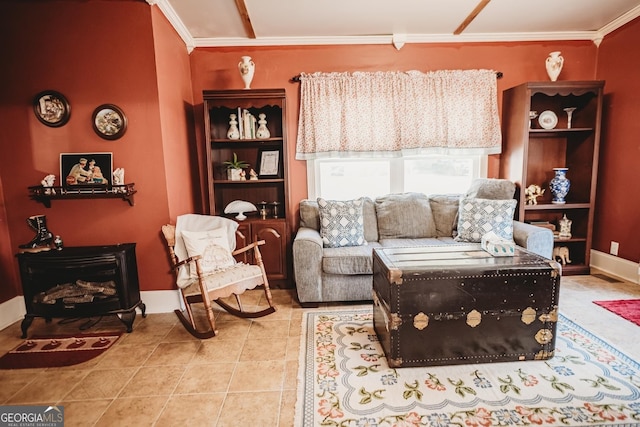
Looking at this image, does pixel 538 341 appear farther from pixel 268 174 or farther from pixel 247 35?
pixel 247 35

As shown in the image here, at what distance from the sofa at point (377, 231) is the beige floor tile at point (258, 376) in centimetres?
85

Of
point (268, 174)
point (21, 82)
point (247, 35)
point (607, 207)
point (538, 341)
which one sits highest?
point (247, 35)

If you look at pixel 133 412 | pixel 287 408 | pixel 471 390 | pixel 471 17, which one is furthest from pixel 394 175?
pixel 133 412

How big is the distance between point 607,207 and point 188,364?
4299 millimetres

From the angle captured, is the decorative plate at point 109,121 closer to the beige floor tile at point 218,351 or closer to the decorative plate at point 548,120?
the beige floor tile at point 218,351

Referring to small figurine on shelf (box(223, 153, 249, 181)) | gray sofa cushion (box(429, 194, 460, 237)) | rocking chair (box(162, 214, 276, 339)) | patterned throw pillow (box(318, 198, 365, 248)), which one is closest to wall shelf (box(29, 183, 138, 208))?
rocking chair (box(162, 214, 276, 339))

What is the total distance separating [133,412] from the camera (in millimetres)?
1718

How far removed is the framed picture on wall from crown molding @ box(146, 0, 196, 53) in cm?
130

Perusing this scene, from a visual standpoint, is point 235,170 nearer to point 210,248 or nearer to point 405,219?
point 210,248

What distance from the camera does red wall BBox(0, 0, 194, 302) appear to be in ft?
8.50

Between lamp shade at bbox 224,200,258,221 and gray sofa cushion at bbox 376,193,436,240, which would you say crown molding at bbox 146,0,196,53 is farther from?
gray sofa cushion at bbox 376,193,436,240

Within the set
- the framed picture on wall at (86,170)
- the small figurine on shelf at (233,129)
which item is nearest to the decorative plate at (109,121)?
the framed picture on wall at (86,170)

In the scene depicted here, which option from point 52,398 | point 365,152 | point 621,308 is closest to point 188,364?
point 52,398

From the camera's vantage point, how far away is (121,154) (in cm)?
274
